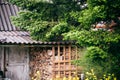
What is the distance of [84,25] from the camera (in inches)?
441

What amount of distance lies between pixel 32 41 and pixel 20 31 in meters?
1.57

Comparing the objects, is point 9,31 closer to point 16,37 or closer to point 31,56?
point 16,37

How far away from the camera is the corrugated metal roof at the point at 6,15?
15.1 meters

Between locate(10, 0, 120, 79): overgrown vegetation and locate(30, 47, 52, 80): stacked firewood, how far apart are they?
1.96 feet

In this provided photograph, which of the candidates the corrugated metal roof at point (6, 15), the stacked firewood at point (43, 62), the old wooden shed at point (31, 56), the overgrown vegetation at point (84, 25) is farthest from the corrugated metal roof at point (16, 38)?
the stacked firewood at point (43, 62)

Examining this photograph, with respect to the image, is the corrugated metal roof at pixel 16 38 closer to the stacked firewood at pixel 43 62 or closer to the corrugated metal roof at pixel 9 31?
the corrugated metal roof at pixel 9 31

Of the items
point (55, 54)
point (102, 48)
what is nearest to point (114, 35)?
point (102, 48)

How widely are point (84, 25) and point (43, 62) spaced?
132 inches

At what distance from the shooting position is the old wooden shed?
13.5 m

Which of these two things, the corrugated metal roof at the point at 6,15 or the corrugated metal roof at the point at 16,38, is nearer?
the corrugated metal roof at the point at 16,38

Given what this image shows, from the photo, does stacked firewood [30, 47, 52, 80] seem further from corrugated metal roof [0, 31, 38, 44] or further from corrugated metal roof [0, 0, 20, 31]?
corrugated metal roof [0, 0, 20, 31]

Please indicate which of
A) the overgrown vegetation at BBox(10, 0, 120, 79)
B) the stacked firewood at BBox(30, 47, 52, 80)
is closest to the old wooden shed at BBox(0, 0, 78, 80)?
the stacked firewood at BBox(30, 47, 52, 80)

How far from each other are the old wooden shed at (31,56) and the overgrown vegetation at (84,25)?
0.42 metres

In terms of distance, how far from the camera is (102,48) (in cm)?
1057
